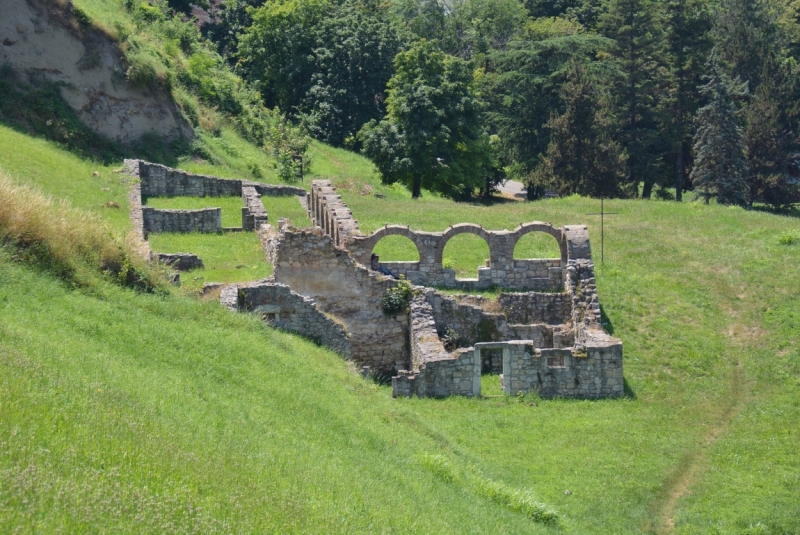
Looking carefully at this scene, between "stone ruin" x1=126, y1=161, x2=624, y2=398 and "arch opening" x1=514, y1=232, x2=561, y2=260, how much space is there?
146cm

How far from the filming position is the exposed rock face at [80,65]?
43000 mm

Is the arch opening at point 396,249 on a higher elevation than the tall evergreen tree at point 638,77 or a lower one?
lower

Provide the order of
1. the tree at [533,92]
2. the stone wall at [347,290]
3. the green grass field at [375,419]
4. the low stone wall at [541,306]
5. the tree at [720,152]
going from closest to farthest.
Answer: the green grass field at [375,419] → the stone wall at [347,290] → the low stone wall at [541,306] → the tree at [720,152] → the tree at [533,92]

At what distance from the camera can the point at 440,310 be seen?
99.0 feet

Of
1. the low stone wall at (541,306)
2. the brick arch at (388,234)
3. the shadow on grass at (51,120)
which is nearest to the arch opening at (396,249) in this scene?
the brick arch at (388,234)

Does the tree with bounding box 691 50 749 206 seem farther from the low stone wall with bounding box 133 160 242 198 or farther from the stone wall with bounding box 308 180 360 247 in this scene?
the low stone wall with bounding box 133 160 242 198

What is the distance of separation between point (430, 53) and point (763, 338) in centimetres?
2942

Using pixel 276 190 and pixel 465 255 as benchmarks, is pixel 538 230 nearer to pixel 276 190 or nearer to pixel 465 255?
pixel 465 255

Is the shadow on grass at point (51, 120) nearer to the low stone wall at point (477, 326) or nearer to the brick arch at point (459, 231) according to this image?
the brick arch at point (459, 231)

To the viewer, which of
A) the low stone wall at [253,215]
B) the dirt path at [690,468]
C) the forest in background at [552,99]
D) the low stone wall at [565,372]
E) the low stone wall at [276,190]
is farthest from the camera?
the forest in background at [552,99]

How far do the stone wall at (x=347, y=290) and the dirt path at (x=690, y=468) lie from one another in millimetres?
7656

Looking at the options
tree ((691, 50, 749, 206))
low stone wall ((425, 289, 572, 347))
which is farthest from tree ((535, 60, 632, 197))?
low stone wall ((425, 289, 572, 347))

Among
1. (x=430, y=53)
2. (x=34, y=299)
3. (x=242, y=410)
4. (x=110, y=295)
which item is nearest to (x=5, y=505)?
(x=242, y=410)

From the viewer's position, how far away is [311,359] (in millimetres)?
24422
